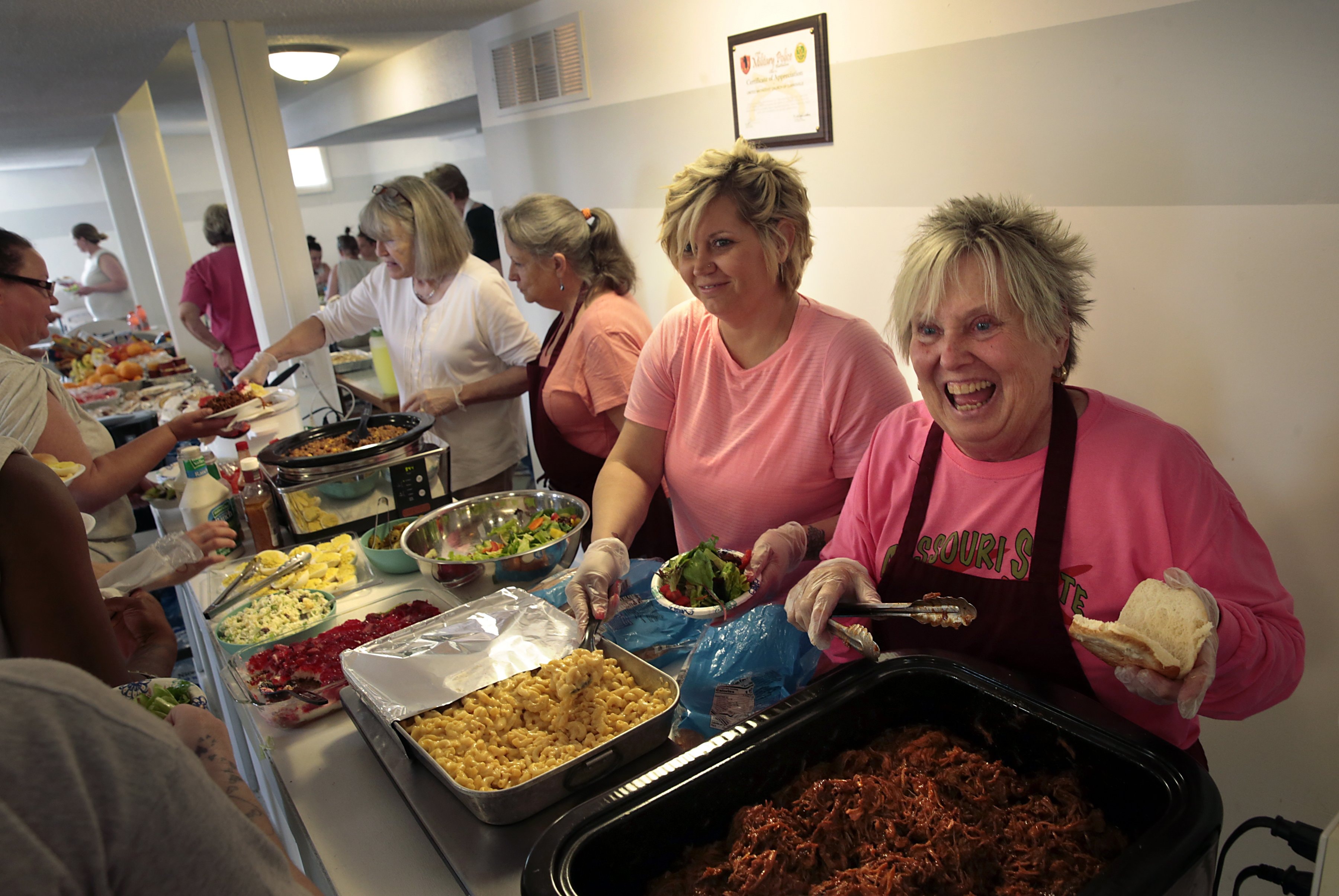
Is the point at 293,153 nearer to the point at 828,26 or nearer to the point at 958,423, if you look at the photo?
the point at 828,26

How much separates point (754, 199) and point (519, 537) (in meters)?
1.09

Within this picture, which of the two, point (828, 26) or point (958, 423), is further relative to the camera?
point (828, 26)

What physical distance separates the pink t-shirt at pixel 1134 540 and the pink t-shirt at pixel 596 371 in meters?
1.52

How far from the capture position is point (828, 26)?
2.71 metres

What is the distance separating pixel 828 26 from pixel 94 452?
2.94m

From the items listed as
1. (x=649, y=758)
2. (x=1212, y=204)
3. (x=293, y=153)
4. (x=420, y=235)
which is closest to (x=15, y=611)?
(x=649, y=758)

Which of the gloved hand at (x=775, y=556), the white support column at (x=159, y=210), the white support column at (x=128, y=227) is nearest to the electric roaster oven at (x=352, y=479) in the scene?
the gloved hand at (x=775, y=556)

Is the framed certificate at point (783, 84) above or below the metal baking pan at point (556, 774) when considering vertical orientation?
above

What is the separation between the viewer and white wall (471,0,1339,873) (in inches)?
67.7

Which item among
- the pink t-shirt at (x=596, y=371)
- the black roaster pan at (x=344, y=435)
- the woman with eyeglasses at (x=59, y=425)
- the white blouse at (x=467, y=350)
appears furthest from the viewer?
the white blouse at (x=467, y=350)

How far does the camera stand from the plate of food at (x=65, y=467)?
2.22 metres

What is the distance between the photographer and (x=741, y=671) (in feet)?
4.83

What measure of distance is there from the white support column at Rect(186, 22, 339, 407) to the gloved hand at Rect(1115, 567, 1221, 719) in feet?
15.9

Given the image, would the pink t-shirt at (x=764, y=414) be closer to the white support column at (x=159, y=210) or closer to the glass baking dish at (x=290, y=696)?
the glass baking dish at (x=290, y=696)
